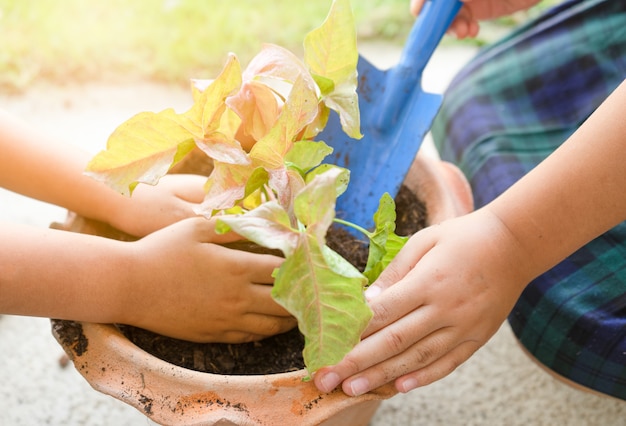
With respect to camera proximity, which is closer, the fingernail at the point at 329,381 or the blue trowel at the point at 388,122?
the fingernail at the point at 329,381

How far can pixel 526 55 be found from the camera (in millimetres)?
1163

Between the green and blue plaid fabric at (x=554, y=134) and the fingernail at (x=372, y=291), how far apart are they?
31 centimetres

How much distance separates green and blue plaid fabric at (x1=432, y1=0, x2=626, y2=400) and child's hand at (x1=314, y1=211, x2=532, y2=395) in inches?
7.8

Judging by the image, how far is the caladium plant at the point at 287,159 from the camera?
551 mm

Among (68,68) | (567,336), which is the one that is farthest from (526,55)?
(68,68)

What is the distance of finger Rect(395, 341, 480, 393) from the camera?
2.20 ft

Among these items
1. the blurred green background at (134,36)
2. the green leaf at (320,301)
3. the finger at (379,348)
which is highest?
the green leaf at (320,301)

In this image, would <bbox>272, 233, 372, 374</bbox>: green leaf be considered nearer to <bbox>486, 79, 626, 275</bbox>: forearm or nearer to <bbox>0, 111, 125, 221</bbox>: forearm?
<bbox>486, 79, 626, 275</bbox>: forearm

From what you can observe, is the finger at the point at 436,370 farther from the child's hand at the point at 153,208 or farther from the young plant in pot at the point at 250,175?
the child's hand at the point at 153,208

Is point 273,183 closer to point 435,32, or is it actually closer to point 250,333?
point 250,333

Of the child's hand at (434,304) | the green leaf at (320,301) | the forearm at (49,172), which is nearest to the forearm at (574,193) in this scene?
the child's hand at (434,304)

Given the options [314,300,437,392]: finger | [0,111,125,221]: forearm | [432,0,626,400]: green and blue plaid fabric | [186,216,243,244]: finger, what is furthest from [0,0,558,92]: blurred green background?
[314,300,437,392]: finger

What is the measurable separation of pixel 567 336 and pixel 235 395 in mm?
474

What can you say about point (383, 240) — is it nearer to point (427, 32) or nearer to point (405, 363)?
point (405, 363)
